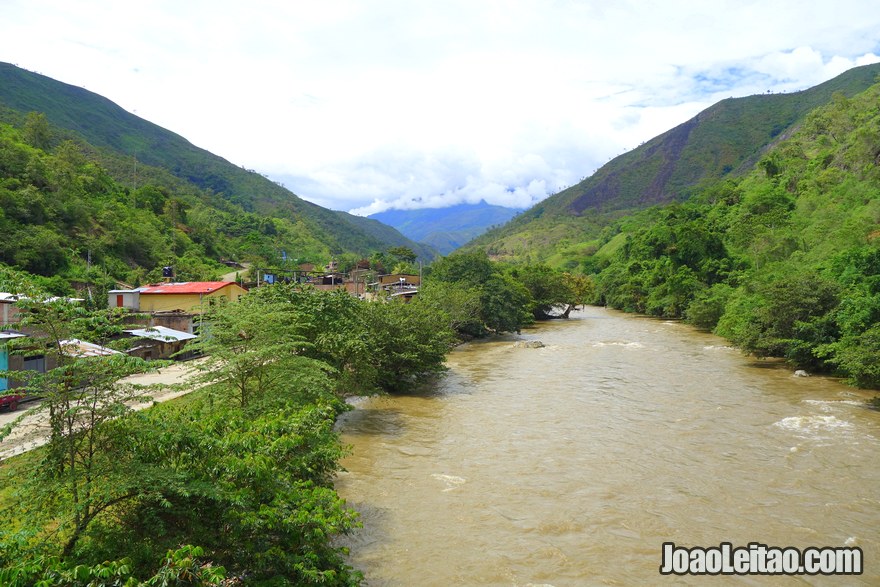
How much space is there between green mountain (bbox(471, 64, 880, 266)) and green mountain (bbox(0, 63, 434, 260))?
47.9 m

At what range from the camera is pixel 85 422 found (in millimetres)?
6488

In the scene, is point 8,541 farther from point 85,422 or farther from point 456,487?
point 456,487

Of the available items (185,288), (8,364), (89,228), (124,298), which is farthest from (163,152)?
(8,364)

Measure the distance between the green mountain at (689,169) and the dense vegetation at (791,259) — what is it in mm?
55926

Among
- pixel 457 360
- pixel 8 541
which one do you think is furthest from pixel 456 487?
pixel 457 360

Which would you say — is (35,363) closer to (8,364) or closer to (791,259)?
(8,364)

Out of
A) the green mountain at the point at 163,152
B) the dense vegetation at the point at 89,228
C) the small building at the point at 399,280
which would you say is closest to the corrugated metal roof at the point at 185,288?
the dense vegetation at the point at 89,228

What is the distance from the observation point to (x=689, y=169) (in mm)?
184750

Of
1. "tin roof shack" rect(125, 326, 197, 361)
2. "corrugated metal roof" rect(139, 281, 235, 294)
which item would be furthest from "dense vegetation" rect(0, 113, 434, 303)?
"tin roof shack" rect(125, 326, 197, 361)

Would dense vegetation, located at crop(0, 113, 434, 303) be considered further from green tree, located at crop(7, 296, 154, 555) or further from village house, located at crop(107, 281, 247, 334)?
green tree, located at crop(7, 296, 154, 555)

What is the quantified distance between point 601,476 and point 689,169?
195307mm

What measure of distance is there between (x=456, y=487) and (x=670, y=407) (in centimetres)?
1134

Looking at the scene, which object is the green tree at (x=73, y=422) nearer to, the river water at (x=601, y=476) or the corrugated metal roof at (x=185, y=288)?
the river water at (x=601, y=476)

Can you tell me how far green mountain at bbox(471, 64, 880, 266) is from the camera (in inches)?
5989
